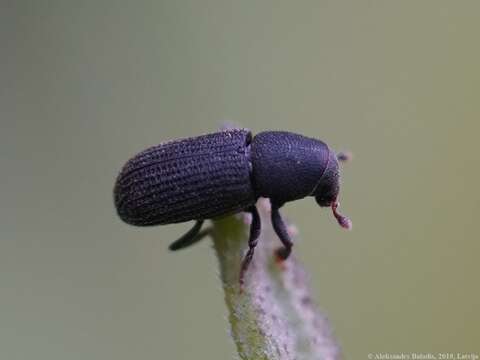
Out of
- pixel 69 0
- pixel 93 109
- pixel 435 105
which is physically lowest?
pixel 435 105

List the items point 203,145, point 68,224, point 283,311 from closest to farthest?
point 283,311, point 203,145, point 68,224

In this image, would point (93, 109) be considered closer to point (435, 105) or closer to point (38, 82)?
point (38, 82)

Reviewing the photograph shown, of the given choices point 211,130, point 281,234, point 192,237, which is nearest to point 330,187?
point 281,234

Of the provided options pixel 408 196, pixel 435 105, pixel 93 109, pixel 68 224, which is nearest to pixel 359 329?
pixel 408 196

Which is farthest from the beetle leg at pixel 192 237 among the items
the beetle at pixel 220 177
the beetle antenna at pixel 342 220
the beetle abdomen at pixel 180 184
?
the beetle antenna at pixel 342 220

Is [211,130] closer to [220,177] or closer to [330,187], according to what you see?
[330,187]

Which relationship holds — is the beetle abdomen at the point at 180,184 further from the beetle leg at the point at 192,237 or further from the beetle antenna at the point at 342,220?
the beetle antenna at the point at 342,220

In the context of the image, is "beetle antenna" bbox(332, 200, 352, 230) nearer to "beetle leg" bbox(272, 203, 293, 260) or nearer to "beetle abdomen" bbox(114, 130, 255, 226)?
"beetle leg" bbox(272, 203, 293, 260)
